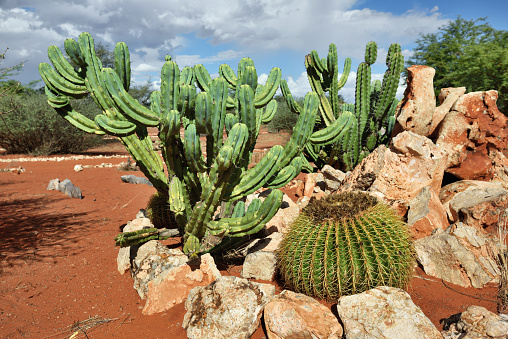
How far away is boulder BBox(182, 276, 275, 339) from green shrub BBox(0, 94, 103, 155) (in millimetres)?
18189

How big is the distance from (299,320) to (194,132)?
2.25 metres

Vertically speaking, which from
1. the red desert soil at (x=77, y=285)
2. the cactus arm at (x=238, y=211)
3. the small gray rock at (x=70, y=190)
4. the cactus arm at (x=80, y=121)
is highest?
the cactus arm at (x=80, y=121)

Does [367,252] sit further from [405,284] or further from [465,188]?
[465,188]

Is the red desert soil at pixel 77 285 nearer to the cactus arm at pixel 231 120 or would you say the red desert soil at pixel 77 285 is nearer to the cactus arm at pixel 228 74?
the cactus arm at pixel 231 120

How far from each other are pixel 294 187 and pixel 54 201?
19.7 feet

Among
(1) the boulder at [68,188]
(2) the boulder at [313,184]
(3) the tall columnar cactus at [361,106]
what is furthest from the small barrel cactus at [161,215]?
(3) the tall columnar cactus at [361,106]

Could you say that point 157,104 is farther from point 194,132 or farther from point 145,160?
point 145,160

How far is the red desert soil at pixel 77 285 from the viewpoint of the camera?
373 cm

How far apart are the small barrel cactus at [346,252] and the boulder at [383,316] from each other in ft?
0.72

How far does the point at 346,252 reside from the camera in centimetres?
368

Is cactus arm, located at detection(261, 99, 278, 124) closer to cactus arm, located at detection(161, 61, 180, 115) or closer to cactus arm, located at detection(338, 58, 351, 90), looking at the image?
A: cactus arm, located at detection(161, 61, 180, 115)

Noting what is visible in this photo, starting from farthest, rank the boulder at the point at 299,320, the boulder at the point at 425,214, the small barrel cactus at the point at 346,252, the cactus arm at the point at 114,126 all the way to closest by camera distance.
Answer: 1. the boulder at the point at 425,214
2. the cactus arm at the point at 114,126
3. the small barrel cactus at the point at 346,252
4. the boulder at the point at 299,320

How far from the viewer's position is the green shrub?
59.9 feet

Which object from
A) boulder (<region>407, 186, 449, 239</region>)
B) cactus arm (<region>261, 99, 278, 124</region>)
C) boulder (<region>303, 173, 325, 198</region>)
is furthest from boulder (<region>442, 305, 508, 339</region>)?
boulder (<region>303, 173, 325, 198</region>)
